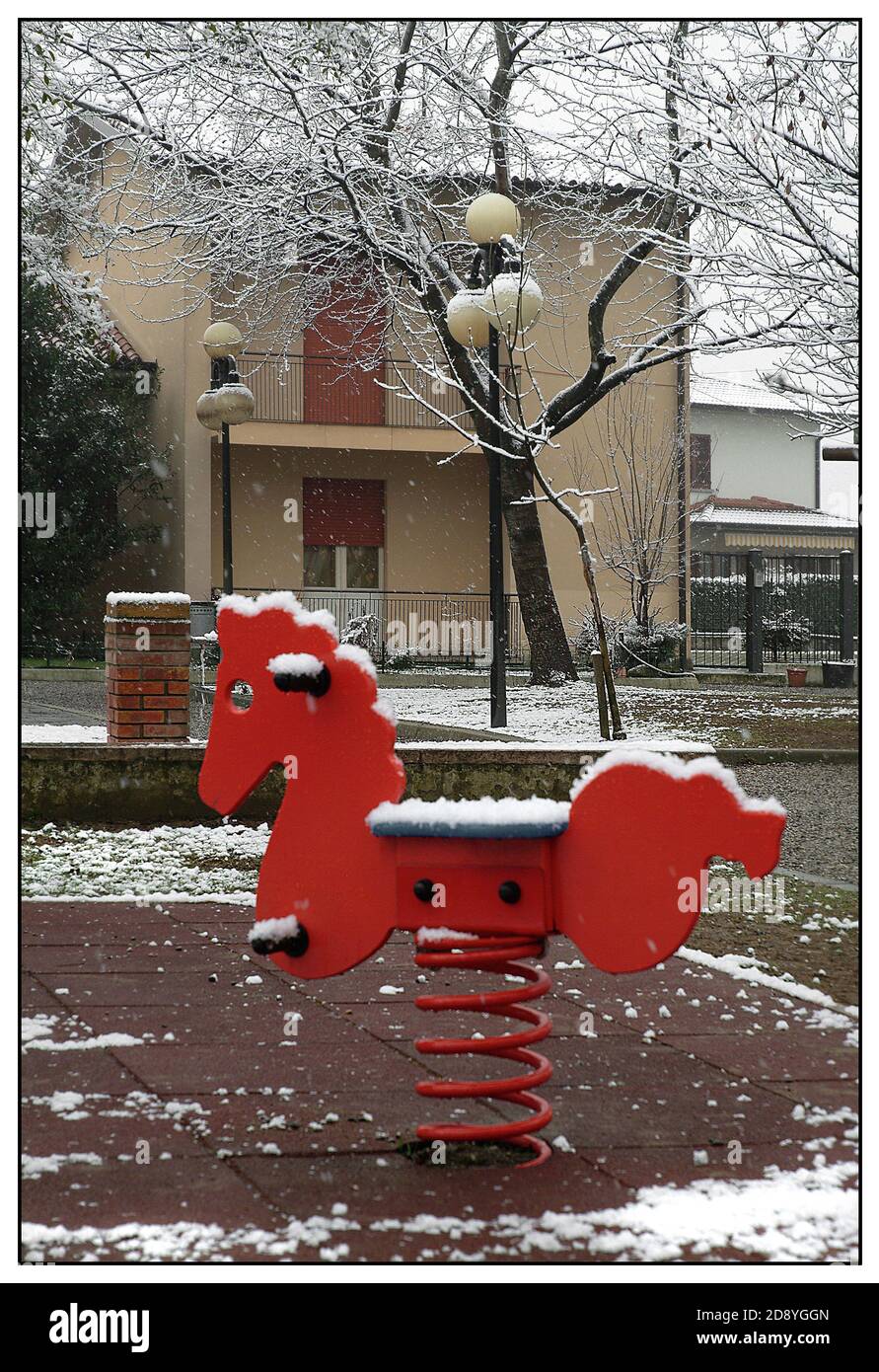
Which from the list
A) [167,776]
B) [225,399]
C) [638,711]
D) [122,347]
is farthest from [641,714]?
[122,347]

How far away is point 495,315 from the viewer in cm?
1055

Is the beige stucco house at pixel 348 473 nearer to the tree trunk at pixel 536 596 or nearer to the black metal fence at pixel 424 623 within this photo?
the black metal fence at pixel 424 623

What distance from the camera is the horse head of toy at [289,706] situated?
3.67 m

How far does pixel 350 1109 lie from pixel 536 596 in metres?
13.1

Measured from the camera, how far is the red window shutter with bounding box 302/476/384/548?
24.1m

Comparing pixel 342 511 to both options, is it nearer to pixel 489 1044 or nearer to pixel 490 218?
pixel 490 218

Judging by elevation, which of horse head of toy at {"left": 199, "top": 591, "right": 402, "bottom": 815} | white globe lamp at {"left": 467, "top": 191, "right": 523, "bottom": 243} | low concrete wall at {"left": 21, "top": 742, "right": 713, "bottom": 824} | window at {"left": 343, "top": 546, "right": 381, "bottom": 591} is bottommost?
low concrete wall at {"left": 21, "top": 742, "right": 713, "bottom": 824}

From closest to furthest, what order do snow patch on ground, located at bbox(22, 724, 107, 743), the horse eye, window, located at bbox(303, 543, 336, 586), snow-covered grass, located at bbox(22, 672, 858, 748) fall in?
the horse eye → snow patch on ground, located at bbox(22, 724, 107, 743) → snow-covered grass, located at bbox(22, 672, 858, 748) → window, located at bbox(303, 543, 336, 586)

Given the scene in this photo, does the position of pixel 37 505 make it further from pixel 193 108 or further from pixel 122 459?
pixel 193 108

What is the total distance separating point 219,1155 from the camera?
341cm

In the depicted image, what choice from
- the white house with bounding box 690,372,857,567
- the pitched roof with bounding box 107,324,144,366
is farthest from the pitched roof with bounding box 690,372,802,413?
the pitched roof with bounding box 107,324,144,366

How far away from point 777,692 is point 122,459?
32.8 ft

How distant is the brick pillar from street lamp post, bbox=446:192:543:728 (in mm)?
2732

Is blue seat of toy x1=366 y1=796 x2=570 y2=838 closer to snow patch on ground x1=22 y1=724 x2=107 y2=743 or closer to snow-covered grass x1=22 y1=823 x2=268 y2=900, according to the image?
snow-covered grass x1=22 y1=823 x2=268 y2=900
